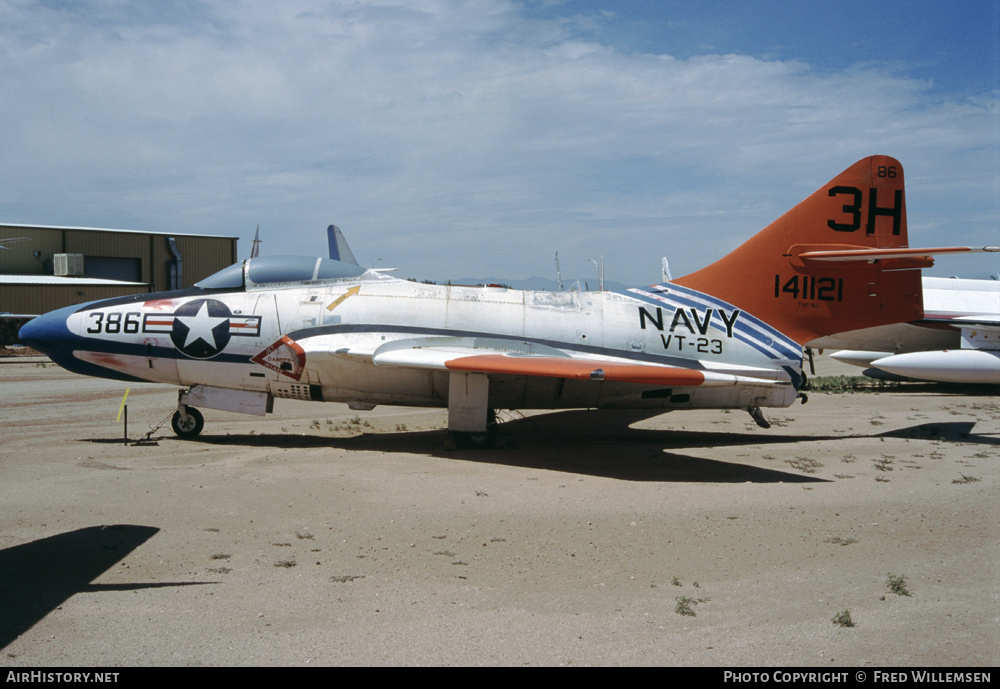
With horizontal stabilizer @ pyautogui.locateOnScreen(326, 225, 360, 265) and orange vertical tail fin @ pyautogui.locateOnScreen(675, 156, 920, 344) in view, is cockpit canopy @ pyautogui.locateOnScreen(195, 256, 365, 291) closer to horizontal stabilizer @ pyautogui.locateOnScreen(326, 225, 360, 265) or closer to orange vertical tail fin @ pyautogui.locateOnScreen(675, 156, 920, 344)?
orange vertical tail fin @ pyautogui.locateOnScreen(675, 156, 920, 344)

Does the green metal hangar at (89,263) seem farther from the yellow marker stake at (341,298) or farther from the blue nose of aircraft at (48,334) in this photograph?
the yellow marker stake at (341,298)

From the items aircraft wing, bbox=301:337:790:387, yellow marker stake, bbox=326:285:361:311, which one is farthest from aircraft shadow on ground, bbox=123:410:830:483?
yellow marker stake, bbox=326:285:361:311

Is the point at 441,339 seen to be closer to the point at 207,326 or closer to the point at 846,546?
the point at 207,326

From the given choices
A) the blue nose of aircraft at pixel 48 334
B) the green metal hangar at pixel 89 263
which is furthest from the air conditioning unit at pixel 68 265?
the blue nose of aircraft at pixel 48 334

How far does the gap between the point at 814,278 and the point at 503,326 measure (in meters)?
5.16

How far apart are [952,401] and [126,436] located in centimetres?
1774

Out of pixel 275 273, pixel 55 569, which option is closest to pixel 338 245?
pixel 275 273

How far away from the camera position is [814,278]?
11320 millimetres

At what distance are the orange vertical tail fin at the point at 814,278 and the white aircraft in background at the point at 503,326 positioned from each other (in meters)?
0.02

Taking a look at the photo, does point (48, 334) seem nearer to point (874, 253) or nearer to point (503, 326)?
point (503, 326)

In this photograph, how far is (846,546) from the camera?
5.96m

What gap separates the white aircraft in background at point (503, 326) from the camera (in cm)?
1052
